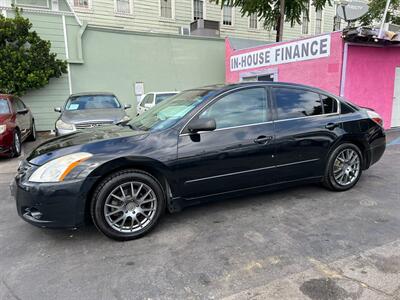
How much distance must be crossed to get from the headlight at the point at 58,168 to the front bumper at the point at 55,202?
0.06m

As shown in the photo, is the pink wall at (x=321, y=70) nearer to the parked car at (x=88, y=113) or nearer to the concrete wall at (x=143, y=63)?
the concrete wall at (x=143, y=63)

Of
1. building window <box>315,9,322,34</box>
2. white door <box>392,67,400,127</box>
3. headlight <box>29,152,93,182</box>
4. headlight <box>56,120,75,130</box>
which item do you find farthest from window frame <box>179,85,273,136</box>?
building window <box>315,9,322,34</box>

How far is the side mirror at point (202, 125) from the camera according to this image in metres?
3.30

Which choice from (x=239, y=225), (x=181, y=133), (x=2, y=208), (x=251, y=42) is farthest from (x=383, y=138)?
(x=251, y=42)

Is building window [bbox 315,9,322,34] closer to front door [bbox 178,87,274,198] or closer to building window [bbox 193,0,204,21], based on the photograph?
building window [bbox 193,0,204,21]

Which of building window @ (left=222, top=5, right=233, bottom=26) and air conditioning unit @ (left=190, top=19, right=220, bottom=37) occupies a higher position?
building window @ (left=222, top=5, right=233, bottom=26)

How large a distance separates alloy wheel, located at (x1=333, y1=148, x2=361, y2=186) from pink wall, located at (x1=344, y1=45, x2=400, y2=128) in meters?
4.90

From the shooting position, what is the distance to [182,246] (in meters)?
3.09

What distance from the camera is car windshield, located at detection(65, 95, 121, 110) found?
8493 mm

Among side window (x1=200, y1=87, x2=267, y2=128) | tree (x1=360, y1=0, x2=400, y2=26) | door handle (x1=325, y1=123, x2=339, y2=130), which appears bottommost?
door handle (x1=325, y1=123, x2=339, y2=130)

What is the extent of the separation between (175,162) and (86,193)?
3.05 ft

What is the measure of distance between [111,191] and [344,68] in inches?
308

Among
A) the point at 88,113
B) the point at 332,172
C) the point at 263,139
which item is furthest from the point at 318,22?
the point at 263,139

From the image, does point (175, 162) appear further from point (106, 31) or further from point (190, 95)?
point (106, 31)
